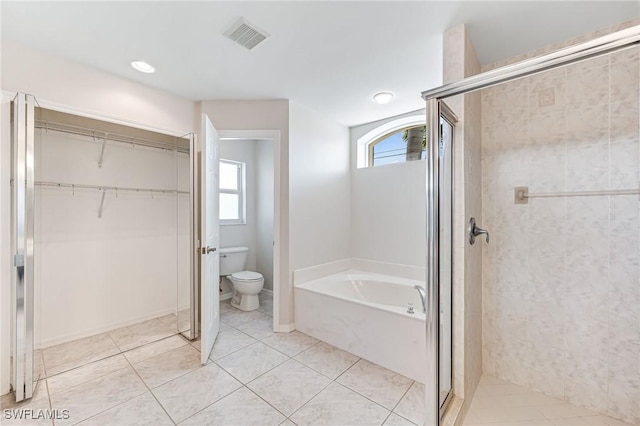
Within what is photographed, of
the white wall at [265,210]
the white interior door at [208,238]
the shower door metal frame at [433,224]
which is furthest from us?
the white wall at [265,210]

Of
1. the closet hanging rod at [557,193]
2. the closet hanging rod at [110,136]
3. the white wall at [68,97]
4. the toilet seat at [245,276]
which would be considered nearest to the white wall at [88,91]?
the white wall at [68,97]

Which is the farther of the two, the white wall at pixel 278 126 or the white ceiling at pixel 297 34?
the white wall at pixel 278 126

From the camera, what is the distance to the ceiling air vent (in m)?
1.59

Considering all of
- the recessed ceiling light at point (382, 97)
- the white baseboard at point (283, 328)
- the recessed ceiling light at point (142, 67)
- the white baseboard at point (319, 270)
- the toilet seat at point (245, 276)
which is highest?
the recessed ceiling light at point (142, 67)

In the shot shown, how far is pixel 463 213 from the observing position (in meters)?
1.53

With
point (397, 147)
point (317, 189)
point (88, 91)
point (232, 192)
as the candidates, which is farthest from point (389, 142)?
point (88, 91)

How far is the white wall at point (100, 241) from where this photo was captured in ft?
7.48

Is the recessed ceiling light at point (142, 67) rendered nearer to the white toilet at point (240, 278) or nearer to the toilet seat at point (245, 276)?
the white toilet at point (240, 278)

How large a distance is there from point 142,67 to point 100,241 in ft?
5.33

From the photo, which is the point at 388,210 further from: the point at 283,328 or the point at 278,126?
the point at 283,328

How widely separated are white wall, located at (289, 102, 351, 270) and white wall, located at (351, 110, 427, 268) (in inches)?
5.0

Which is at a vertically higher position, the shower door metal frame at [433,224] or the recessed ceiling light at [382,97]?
the recessed ceiling light at [382,97]

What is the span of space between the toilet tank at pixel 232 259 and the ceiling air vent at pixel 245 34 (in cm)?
242

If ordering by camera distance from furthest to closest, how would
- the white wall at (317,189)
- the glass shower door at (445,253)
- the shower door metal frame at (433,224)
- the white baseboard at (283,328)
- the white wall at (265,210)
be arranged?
the white wall at (265,210), the white wall at (317,189), the white baseboard at (283,328), the glass shower door at (445,253), the shower door metal frame at (433,224)
